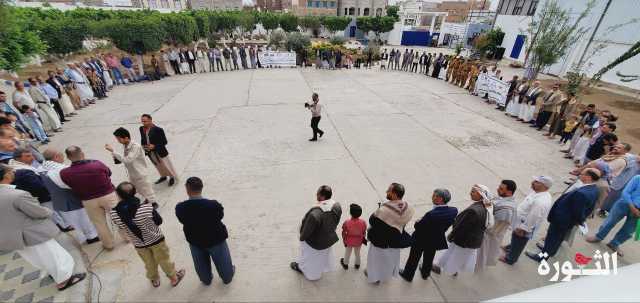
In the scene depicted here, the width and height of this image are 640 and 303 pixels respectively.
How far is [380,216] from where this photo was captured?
2992 millimetres

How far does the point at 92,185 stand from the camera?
360 centimetres

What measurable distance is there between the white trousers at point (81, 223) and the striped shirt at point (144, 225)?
61.1 inches

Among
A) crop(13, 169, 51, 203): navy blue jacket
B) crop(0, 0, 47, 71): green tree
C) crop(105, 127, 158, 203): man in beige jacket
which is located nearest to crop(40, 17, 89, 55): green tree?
crop(0, 0, 47, 71): green tree

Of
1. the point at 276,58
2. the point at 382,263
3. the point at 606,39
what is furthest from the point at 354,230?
the point at 606,39

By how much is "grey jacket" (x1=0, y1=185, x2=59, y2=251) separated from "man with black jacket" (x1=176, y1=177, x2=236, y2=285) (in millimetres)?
1603

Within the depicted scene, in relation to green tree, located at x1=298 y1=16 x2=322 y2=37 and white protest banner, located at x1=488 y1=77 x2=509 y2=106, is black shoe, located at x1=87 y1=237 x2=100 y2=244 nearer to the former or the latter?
white protest banner, located at x1=488 y1=77 x2=509 y2=106

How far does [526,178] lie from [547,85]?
1452 cm

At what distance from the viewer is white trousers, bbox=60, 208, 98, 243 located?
3871mm

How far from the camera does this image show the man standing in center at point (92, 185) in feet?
11.4

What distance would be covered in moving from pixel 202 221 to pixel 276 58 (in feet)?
54.6

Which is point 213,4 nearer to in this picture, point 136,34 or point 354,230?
point 136,34

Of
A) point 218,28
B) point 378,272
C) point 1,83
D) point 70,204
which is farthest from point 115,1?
point 378,272

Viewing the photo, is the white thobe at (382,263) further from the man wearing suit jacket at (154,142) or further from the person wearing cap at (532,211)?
the man wearing suit jacket at (154,142)

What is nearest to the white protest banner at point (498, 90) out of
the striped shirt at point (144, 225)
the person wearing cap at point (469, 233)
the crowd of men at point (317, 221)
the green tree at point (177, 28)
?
the crowd of men at point (317, 221)
